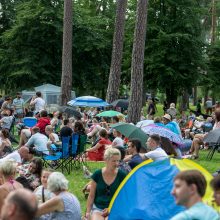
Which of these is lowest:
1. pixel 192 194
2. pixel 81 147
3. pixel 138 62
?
pixel 81 147

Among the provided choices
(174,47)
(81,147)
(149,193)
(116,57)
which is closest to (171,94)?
(174,47)

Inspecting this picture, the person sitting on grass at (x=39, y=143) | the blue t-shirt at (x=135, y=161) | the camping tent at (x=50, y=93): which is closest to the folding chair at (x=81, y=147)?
the person sitting on grass at (x=39, y=143)

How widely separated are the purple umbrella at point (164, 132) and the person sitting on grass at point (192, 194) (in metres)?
8.25

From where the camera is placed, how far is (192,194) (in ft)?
14.4

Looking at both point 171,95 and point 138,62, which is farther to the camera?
point 171,95

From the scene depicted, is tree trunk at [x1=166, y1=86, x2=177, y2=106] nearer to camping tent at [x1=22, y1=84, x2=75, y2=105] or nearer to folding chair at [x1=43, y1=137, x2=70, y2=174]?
camping tent at [x1=22, y1=84, x2=75, y2=105]

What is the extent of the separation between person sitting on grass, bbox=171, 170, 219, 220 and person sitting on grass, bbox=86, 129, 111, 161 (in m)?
10.2

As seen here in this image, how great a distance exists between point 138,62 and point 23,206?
54.4 ft

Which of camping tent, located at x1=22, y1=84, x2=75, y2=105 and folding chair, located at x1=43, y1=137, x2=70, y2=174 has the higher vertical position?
camping tent, located at x1=22, y1=84, x2=75, y2=105

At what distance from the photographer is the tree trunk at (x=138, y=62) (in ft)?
64.7

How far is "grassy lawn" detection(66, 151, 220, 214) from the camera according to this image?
1110 cm

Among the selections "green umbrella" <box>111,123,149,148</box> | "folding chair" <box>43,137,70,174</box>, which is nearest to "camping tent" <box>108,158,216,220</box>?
"green umbrella" <box>111,123,149,148</box>

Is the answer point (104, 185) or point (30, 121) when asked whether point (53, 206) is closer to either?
point (104, 185)

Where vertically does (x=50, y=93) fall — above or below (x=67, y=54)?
below
